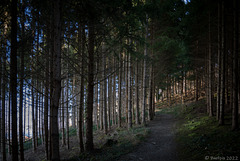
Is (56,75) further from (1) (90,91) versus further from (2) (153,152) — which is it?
(2) (153,152)

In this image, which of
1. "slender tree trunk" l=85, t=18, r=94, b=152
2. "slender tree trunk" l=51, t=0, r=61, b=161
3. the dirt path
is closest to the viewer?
"slender tree trunk" l=51, t=0, r=61, b=161

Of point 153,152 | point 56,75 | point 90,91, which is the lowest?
point 153,152

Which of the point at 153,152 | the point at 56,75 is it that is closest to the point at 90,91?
the point at 56,75

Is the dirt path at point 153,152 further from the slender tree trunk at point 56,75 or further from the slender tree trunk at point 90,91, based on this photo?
the slender tree trunk at point 56,75

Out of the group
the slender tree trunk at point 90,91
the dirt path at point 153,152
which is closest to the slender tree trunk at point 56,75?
the slender tree trunk at point 90,91

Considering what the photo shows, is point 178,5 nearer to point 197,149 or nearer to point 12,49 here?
point 197,149

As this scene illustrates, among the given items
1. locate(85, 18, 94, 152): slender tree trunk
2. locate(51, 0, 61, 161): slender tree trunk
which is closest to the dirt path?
locate(85, 18, 94, 152): slender tree trunk

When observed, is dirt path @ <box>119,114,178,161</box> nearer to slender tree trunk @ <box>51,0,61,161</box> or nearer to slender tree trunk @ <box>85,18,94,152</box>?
slender tree trunk @ <box>85,18,94,152</box>

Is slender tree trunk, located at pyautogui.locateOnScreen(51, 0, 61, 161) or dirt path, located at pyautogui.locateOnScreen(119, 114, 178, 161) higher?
slender tree trunk, located at pyautogui.locateOnScreen(51, 0, 61, 161)

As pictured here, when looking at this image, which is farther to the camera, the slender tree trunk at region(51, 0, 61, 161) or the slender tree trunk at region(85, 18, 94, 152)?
the slender tree trunk at region(85, 18, 94, 152)

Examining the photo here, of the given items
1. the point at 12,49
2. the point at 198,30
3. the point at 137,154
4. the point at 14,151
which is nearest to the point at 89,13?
the point at 12,49

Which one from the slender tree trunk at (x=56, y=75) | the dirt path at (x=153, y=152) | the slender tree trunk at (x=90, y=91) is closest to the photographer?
the slender tree trunk at (x=56, y=75)

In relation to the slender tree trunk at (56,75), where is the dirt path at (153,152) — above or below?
below

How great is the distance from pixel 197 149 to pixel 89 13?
735 centimetres
